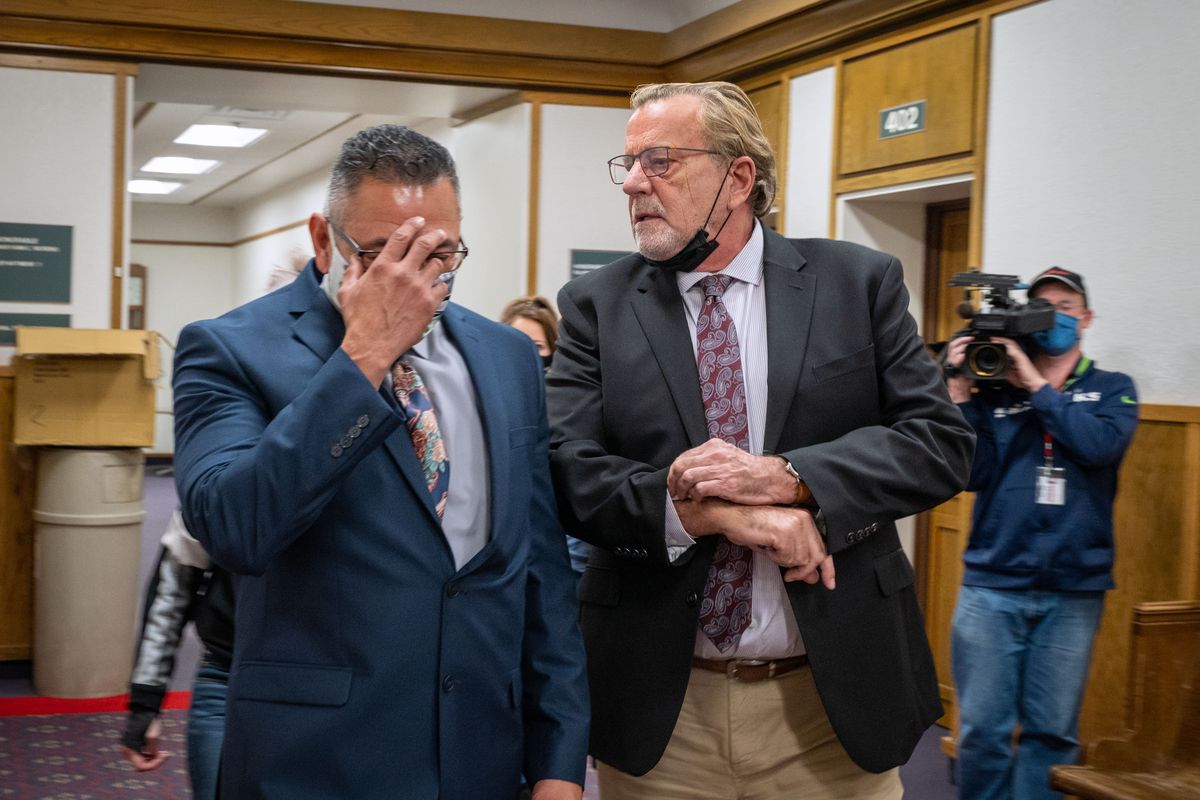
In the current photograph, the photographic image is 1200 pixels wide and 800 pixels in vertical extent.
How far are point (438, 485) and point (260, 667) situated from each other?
0.31 metres

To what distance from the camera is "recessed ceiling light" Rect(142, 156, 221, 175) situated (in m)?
13.2

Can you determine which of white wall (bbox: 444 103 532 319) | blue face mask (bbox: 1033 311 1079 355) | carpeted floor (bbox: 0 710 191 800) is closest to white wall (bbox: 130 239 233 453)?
white wall (bbox: 444 103 532 319)

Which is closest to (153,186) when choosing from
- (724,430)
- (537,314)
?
(537,314)

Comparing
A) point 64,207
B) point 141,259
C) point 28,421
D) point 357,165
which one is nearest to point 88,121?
point 64,207

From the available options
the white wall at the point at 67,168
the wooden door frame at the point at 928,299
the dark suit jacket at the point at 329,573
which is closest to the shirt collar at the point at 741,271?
the dark suit jacket at the point at 329,573

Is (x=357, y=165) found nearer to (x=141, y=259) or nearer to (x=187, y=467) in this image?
(x=187, y=467)

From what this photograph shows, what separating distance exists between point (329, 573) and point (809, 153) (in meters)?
4.65

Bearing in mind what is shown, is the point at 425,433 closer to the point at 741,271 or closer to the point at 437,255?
the point at 437,255

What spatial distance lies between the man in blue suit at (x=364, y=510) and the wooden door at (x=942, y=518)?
383cm

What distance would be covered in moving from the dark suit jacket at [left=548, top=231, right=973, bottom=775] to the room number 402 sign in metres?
3.32

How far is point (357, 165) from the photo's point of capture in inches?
60.6

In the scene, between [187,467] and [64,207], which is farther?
[64,207]

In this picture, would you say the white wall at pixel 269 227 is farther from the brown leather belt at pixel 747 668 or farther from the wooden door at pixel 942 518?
the brown leather belt at pixel 747 668

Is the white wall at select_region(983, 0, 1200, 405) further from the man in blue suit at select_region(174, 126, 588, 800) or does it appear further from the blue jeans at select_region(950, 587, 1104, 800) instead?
the man in blue suit at select_region(174, 126, 588, 800)
